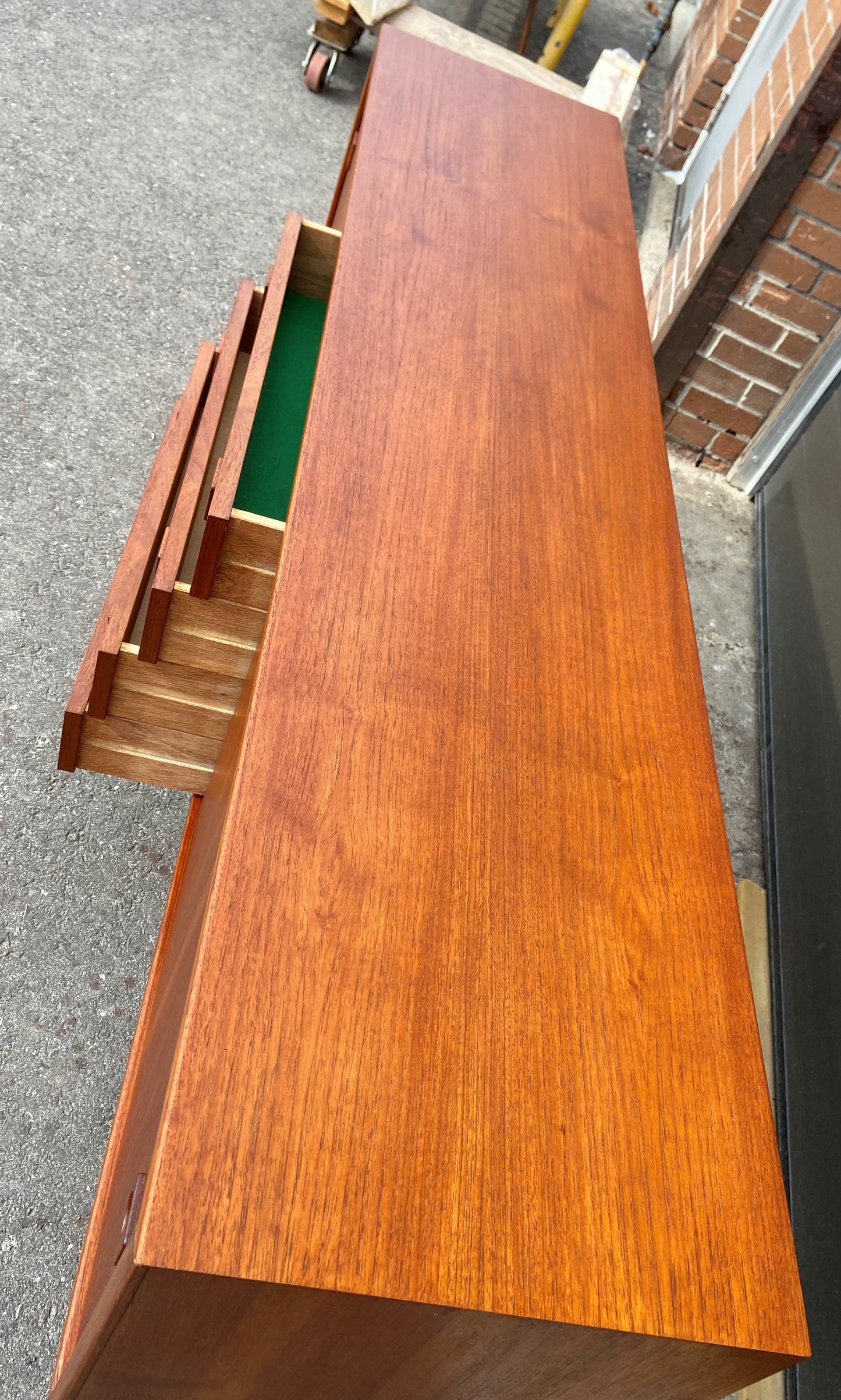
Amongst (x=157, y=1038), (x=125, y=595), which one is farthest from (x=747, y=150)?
(x=157, y=1038)


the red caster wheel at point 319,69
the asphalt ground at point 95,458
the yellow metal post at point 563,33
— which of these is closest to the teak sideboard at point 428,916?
the asphalt ground at point 95,458

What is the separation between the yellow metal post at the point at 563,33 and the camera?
4.32 metres

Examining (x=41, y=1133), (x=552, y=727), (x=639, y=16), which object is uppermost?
(x=552, y=727)

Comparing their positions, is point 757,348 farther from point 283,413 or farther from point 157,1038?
point 157,1038

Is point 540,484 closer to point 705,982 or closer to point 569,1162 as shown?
point 705,982

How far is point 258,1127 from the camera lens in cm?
75

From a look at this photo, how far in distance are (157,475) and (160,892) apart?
666mm

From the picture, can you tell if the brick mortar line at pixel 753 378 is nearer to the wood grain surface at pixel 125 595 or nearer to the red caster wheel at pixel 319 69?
the wood grain surface at pixel 125 595

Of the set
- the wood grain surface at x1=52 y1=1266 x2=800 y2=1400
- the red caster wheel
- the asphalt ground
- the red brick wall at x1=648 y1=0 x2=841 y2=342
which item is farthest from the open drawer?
the red caster wheel

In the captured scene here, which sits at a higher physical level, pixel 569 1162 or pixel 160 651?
pixel 569 1162

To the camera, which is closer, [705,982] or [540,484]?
[705,982]

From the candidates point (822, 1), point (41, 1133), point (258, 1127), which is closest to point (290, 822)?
point (258, 1127)

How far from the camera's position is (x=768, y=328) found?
264 cm

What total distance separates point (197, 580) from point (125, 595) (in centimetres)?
20
